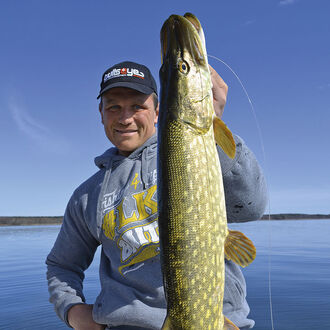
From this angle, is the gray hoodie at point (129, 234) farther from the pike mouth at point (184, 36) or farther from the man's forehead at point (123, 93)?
the pike mouth at point (184, 36)

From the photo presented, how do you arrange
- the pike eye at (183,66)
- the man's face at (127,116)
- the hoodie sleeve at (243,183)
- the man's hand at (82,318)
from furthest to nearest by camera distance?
1. the man's face at (127,116)
2. the man's hand at (82,318)
3. the hoodie sleeve at (243,183)
4. the pike eye at (183,66)

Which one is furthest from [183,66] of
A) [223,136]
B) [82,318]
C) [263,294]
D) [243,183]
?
[263,294]

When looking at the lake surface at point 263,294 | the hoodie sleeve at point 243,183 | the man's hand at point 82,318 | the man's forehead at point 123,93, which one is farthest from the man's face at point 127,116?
the lake surface at point 263,294

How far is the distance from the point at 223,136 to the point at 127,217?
1.33 m

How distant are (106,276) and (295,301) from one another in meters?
10.9

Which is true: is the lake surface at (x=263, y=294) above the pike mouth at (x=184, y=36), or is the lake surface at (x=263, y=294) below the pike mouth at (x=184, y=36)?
below

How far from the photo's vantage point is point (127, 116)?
10.8 feet

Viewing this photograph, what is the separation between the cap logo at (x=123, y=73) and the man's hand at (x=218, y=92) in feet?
4.09

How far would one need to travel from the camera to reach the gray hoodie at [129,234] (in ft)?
8.77

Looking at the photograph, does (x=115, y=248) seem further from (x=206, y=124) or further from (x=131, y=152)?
(x=206, y=124)

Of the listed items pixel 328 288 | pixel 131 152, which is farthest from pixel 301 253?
pixel 131 152

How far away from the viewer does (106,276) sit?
126 inches

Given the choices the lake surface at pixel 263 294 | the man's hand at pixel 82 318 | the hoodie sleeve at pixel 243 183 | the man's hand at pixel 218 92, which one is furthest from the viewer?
the lake surface at pixel 263 294

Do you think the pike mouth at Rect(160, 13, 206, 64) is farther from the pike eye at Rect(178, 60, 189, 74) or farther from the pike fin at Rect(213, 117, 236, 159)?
the pike fin at Rect(213, 117, 236, 159)
